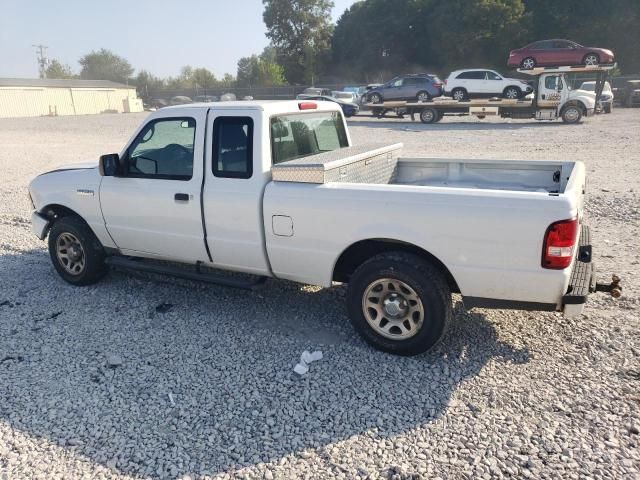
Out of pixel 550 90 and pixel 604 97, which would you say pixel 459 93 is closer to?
pixel 550 90

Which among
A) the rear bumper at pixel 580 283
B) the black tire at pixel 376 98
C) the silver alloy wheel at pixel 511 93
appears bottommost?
the rear bumper at pixel 580 283

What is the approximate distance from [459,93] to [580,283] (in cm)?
2560

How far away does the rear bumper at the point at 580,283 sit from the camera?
138 inches

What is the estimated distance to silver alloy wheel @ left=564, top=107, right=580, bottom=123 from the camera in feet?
76.7

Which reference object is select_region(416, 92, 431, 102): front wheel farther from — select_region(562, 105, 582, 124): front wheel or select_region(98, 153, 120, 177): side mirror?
select_region(98, 153, 120, 177): side mirror

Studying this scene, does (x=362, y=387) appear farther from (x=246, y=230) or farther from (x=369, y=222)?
(x=246, y=230)

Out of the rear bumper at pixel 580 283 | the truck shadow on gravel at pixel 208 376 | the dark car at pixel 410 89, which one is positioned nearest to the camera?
the truck shadow on gravel at pixel 208 376

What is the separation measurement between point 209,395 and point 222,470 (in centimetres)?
78

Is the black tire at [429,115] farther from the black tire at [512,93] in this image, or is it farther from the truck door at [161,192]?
the truck door at [161,192]

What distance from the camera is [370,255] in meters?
4.29

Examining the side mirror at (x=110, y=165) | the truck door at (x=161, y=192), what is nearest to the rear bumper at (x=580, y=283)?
the truck door at (x=161, y=192)

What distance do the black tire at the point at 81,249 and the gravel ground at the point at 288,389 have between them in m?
0.15

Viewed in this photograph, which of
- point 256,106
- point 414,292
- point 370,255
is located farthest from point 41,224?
point 414,292

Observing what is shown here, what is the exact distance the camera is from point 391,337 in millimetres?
4074
